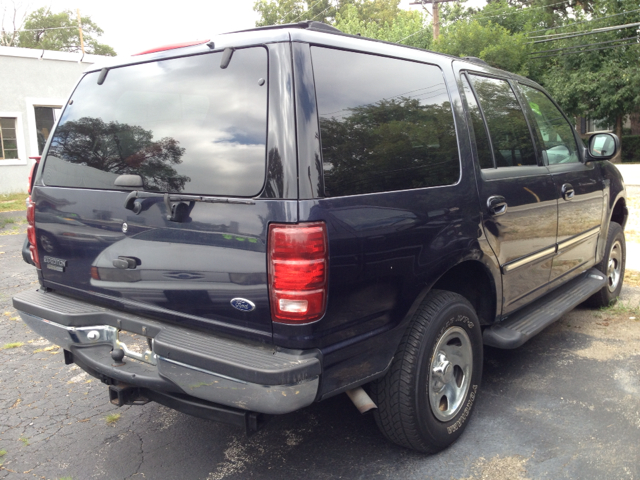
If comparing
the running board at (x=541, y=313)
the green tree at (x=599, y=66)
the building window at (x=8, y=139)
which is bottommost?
the running board at (x=541, y=313)

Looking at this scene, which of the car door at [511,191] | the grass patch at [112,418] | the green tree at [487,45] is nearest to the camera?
the car door at [511,191]

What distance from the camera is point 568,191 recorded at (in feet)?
13.2

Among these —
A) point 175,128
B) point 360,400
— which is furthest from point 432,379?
point 175,128

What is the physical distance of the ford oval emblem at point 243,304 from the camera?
2.26m

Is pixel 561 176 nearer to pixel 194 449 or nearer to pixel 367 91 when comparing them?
pixel 367 91

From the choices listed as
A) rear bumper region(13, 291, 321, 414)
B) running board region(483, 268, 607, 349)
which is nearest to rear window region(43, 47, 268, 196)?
rear bumper region(13, 291, 321, 414)

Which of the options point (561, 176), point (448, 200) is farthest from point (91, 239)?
point (561, 176)

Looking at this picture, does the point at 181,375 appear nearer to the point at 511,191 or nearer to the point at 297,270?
the point at 297,270

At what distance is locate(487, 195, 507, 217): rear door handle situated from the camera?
315 cm

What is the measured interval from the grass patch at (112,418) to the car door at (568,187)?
3.04 m

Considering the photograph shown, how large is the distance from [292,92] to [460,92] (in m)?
1.39

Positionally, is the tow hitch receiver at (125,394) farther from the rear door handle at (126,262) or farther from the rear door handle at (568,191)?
the rear door handle at (568,191)

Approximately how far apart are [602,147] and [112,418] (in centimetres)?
396

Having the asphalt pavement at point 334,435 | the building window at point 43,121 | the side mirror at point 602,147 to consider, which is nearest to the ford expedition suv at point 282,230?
the asphalt pavement at point 334,435
